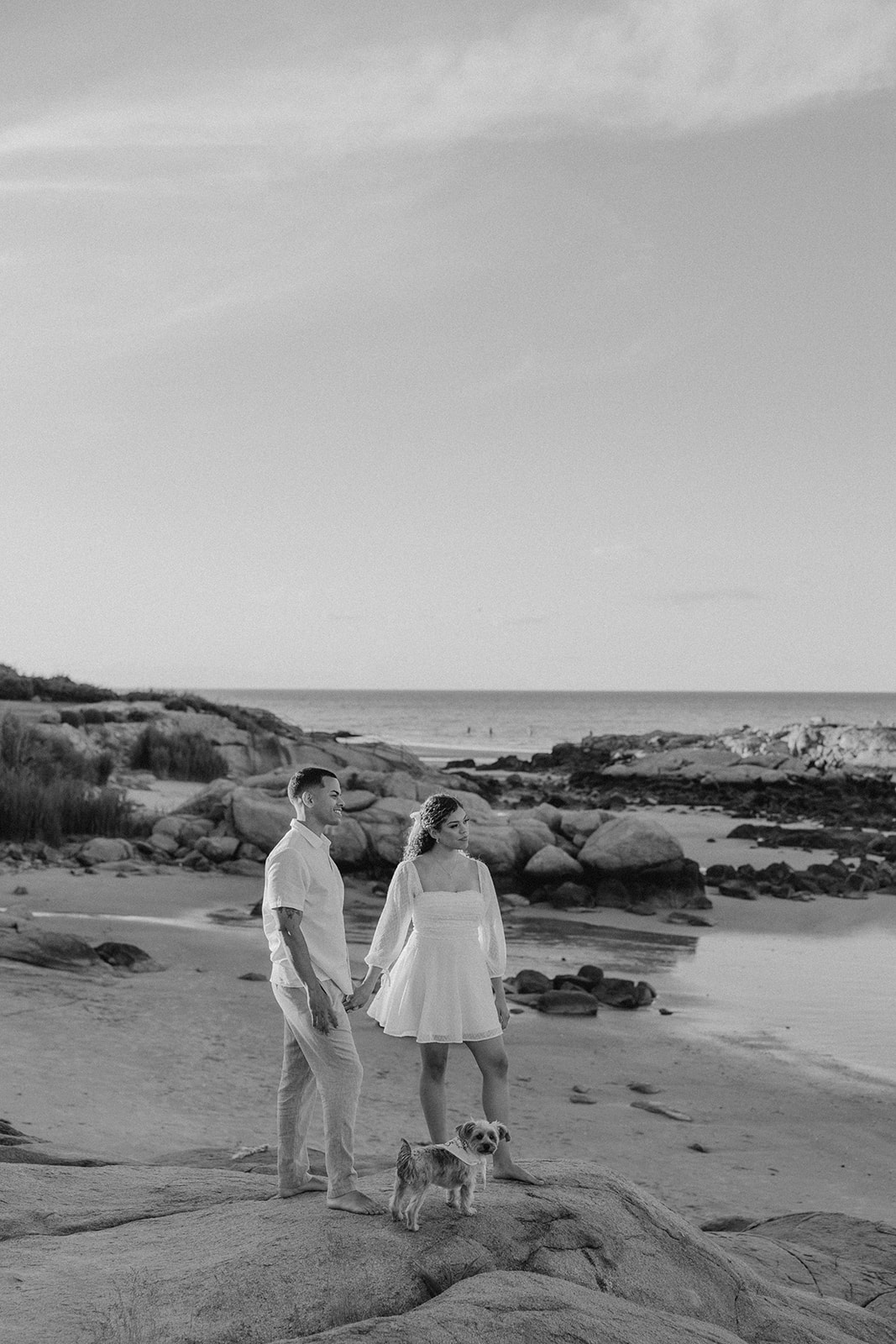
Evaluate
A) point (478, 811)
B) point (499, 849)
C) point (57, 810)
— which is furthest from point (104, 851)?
point (478, 811)

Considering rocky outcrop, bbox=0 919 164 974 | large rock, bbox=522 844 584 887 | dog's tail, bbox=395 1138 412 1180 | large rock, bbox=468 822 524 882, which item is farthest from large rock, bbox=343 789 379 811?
dog's tail, bbox=395 1138 412 1180

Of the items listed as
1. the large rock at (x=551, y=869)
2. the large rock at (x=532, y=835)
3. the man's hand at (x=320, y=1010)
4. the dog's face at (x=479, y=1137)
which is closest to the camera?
the dog's face at (x=479, y=1137)

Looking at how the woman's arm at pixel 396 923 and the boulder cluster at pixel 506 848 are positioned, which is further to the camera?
the boulder cluster at pixel 506 848

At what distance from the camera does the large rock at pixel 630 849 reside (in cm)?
1991

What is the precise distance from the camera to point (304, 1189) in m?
4.80

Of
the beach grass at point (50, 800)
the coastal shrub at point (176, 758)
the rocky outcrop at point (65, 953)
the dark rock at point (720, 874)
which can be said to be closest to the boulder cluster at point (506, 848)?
the beach grass at point (50, 800)

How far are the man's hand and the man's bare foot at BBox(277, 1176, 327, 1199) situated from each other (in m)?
0.69

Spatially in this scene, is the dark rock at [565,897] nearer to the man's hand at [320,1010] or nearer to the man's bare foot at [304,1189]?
the man's bare foot at [304,1189]

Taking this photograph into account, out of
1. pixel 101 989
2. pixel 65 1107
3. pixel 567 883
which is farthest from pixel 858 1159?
pixel 567 883

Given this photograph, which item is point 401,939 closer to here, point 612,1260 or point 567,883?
point 612,1260

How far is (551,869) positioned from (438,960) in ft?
48.4

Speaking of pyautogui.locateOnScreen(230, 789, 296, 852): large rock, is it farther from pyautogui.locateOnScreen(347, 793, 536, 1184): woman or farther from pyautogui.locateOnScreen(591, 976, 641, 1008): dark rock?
pyautogui.locateOnScreen(347, 793, 536, 1184): woman

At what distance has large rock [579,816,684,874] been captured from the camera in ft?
65.3

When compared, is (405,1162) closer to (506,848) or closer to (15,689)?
(506,848)
